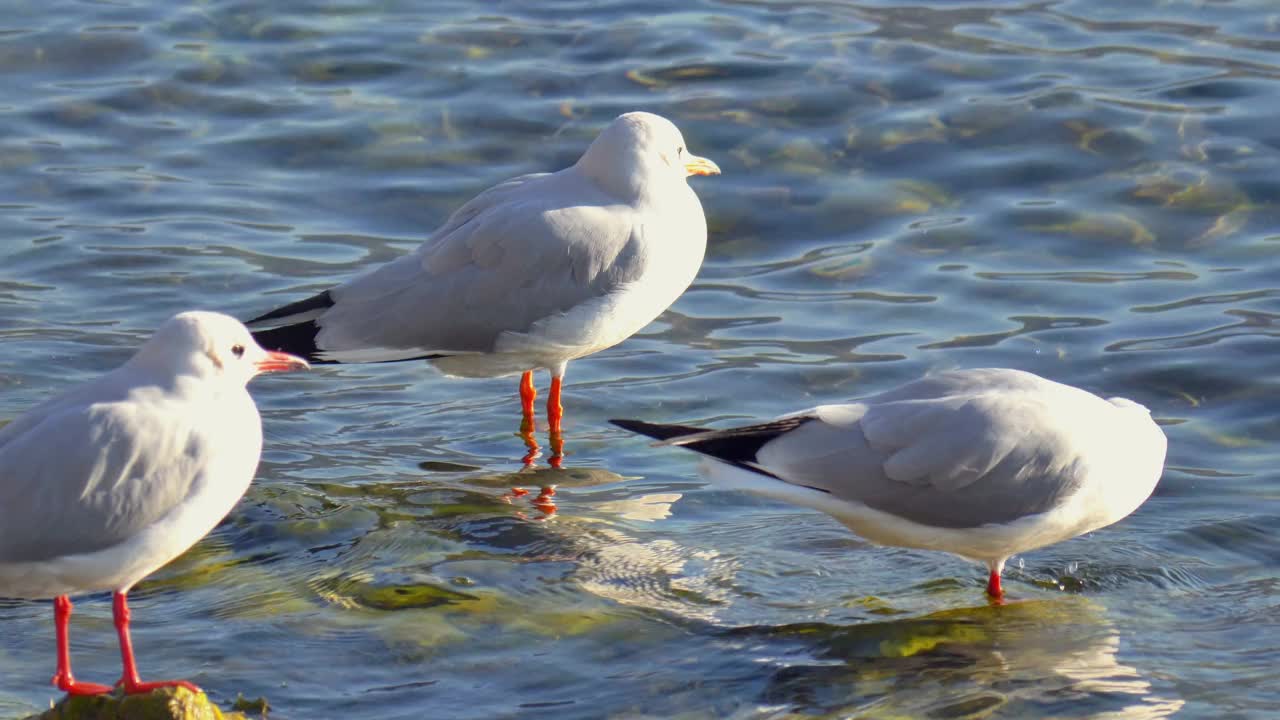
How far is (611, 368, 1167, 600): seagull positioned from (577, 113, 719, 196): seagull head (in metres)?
1.96

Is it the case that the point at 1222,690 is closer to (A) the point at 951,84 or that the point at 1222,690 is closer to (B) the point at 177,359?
(B) the point at 177,359

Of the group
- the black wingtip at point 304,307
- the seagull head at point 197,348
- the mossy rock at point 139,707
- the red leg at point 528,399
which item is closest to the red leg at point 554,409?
the red leg at point 528,399

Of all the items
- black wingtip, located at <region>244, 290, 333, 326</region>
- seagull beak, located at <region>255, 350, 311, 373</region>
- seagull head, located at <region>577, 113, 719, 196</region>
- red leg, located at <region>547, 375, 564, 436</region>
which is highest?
seagull head, located at <region>577, 113, 719, 196</region>

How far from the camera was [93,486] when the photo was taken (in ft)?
17.3

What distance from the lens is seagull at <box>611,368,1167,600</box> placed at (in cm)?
643

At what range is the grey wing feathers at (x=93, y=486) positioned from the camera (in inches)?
207

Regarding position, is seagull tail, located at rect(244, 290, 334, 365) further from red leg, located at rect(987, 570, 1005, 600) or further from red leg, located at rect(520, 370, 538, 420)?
red leg, located at rect(987, 570, 1005, 600)

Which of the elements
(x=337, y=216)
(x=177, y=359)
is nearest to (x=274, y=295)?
(x=337, y=216)

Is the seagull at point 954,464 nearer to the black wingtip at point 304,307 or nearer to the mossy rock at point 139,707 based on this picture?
the mossy rock at point 139,707

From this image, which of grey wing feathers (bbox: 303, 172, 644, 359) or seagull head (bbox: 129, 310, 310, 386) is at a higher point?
seagull head (bbox: 129, 310, 310, 386)

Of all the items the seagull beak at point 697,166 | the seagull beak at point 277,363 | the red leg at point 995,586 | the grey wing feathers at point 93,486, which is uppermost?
the seagull beak at point 697,166

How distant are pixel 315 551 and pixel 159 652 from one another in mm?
A: 1032

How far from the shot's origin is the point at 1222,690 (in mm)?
5965

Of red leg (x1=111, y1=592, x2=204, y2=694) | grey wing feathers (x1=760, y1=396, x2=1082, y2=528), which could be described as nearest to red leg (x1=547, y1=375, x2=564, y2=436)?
grey wing feathers (x1=760, y1=396, x2=1082, y2=528)
